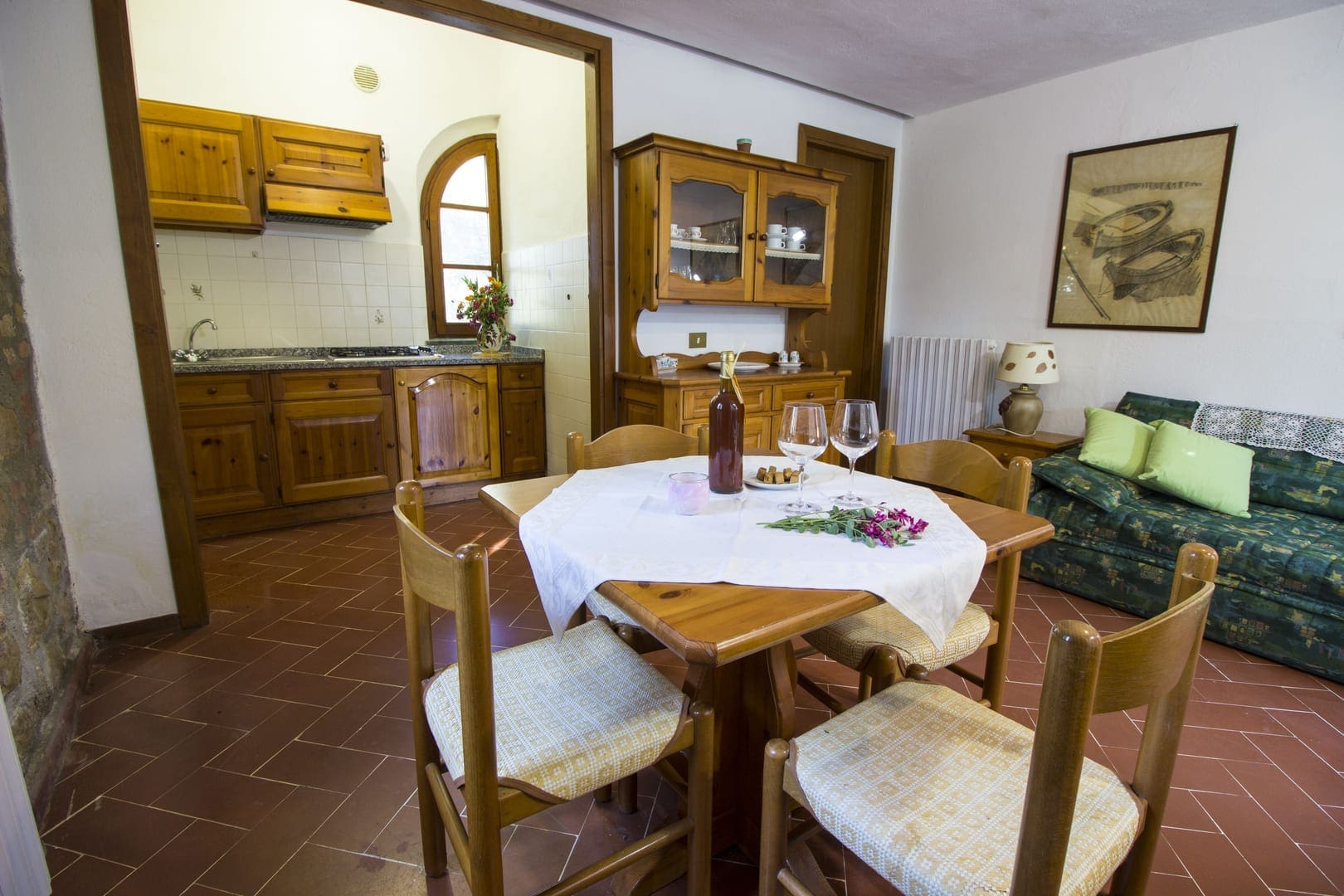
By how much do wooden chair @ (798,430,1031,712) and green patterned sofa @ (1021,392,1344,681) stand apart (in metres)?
1.35

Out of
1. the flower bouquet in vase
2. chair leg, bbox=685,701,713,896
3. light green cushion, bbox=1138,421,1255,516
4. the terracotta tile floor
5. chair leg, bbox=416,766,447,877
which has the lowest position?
the terracotta tile floor

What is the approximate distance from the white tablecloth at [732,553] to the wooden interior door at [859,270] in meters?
2.91

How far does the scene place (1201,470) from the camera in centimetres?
270

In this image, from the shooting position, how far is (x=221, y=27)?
3561 millimetres

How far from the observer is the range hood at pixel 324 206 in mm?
3572

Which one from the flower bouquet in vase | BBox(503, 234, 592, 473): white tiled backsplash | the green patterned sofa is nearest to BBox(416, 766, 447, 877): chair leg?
BBox(503, 234, 592, 473): white tiled backsplash

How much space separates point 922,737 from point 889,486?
65 cm

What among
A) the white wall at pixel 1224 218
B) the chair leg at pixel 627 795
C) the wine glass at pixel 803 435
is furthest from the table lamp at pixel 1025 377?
the chair leg at pixel 627 795

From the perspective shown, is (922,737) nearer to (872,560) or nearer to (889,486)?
(872,560)

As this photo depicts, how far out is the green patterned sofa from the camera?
7.28ft

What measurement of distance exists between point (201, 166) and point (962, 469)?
3.97 m

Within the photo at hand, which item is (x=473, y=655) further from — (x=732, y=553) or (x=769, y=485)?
(x=769, y=485)

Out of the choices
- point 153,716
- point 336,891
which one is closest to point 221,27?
point 153,716

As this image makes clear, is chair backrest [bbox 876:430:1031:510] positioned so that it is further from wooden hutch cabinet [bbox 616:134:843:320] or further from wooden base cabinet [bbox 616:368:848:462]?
wooden hutch cabinet [bbox 616:134:843:320]
